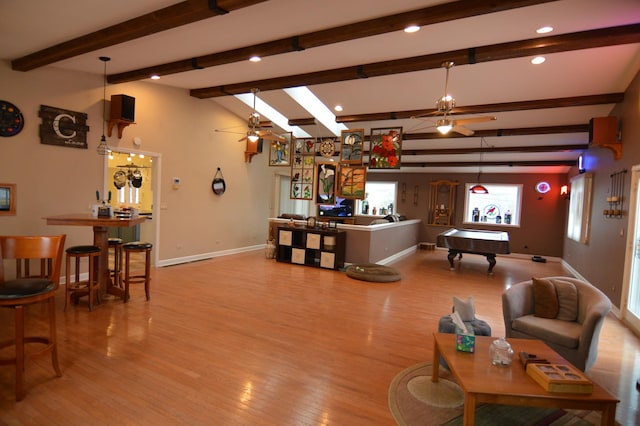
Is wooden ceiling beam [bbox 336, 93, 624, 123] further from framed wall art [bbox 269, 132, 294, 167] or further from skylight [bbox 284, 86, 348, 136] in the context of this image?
framed wall art [bbox 269, 132, 294, 167]

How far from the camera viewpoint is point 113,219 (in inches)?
158

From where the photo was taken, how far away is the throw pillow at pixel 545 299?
3.29m

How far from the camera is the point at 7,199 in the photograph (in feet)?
14.9

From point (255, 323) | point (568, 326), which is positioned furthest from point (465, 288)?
point (255, 323)

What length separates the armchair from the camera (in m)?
2.78

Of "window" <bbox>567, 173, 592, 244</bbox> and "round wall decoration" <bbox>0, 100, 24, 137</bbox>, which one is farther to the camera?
"window" <bbox>567, 173, 592, 244</bbox>

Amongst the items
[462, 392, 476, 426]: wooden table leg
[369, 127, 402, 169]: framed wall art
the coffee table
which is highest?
[369, 127, 402, 169]: framed wall art

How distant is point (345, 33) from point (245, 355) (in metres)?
3.45

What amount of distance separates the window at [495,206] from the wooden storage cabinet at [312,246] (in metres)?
5.93

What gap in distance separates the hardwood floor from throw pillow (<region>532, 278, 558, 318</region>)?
0.65 m

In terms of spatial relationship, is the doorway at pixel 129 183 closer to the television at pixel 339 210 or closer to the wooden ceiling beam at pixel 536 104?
the television at pixel 339 210

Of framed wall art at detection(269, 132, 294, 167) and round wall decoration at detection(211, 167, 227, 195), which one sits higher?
framed wall art at detection(269, 132, 294, 167)

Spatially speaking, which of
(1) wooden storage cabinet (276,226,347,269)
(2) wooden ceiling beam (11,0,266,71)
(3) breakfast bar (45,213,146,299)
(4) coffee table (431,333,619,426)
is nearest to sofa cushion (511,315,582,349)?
(4) coffee table (431,333,619,426)

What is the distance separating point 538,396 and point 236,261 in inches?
250
